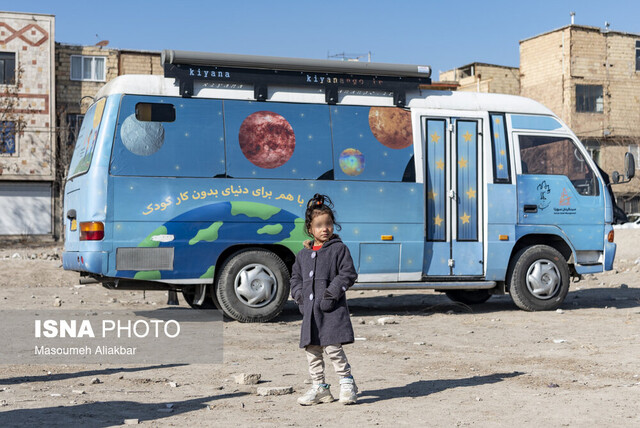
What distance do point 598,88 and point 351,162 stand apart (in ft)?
126

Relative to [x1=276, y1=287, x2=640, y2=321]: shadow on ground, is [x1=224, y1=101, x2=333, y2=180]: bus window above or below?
above

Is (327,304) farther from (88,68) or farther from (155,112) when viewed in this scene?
(88,68)

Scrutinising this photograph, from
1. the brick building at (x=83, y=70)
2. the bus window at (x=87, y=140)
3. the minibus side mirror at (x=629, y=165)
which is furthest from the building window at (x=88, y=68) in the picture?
the minibus side mirror at (x=629, y=165)

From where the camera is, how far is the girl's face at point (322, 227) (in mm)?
5828

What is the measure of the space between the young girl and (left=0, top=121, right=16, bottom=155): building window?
33.3 metres

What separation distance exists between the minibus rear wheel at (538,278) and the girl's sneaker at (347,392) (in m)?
6.38

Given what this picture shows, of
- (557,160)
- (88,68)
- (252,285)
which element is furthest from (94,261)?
(88,68)

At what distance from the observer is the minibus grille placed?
9648 mm

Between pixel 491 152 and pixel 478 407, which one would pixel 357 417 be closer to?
pixel 478 407

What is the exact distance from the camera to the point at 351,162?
10734 mm

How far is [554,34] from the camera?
46.0 meters

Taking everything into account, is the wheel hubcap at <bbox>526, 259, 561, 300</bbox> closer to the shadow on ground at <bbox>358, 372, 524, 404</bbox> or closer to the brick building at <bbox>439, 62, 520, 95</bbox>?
the shadow on ground at <bbox>358, 372, 524, 404</bbox>

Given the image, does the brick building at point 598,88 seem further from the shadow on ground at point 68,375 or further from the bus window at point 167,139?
the shadow on ground at point 68,375

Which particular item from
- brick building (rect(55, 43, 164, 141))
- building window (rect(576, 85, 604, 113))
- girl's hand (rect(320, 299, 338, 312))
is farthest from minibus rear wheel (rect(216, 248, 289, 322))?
building window (rect(576, 85, 604, 113))
